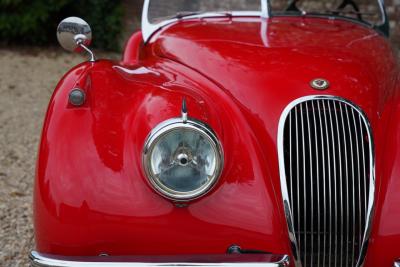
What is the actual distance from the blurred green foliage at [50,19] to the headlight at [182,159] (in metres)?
7.45

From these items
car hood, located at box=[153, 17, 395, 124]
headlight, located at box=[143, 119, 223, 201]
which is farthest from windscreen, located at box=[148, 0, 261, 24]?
headlight, located at box=[143, 119, 223, 201]

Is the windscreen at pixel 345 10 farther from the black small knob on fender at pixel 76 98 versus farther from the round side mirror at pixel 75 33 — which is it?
the black small knob on fender at pixel 76 98

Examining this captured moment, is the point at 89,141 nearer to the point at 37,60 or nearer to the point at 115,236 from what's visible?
the point at 115,236

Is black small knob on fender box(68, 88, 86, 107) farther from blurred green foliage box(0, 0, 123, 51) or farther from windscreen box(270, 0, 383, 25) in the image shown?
blurred green foliage box(0, 0, 123, 51)

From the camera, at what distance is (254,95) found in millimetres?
2609

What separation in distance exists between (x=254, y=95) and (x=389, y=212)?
0.75 metres

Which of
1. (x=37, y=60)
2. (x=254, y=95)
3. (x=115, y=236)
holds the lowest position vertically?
(x=37, y=60)

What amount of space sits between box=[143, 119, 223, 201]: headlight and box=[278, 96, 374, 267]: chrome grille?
1.09 feet

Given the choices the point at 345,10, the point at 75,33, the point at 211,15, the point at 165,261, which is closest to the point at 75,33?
the point at 75,33

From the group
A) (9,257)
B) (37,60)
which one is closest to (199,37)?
(9,257)

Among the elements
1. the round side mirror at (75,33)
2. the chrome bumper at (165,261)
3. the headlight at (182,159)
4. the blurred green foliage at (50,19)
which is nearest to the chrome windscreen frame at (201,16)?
the round side mirror at (75,33)

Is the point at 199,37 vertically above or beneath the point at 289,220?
above

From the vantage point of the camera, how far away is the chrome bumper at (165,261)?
2.03m

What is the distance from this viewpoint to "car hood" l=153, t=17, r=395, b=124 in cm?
259
